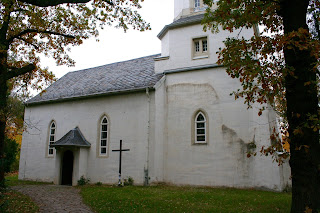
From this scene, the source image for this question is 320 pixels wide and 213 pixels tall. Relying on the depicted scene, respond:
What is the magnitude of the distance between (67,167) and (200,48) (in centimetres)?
1133

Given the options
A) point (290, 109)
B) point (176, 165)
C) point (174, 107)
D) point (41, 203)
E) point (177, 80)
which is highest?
point (177, 80)

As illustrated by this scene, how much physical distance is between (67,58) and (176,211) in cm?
911

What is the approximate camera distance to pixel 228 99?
14867mm

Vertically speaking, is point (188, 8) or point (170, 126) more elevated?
point (188, 8)

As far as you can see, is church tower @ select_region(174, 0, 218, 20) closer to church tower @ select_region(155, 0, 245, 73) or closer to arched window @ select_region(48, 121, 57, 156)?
church tower @ select_region(155, 0, 245, 73)

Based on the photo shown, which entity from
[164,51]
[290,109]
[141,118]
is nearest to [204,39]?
[164,51]

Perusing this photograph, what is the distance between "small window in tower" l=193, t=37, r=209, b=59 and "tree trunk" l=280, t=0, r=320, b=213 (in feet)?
30.2

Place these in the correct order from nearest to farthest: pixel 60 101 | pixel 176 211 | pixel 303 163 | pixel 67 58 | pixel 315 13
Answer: pixel 303 163 < pixel 176 211 < pixel 315 13 < pixel 67 58 < pixel 60 101

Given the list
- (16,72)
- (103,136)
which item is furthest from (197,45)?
(16,72)

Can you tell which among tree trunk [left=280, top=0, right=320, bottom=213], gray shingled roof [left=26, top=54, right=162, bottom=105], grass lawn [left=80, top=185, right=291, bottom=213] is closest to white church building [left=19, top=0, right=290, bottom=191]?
gray shingled roof [left=26, top=54, right=162, bottom=105]

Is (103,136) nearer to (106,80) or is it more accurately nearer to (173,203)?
(106,80)

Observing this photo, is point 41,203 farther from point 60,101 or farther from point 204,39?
point 204,39

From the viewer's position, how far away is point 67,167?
18.1 m

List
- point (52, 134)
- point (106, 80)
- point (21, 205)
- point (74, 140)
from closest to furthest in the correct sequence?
point (21, 205), point (74, 140), point (106, 80), point (52, 134)
